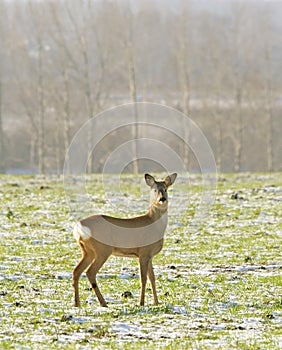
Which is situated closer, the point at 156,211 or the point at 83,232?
the point at 83,232

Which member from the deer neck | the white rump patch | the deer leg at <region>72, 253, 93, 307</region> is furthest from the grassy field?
the deer neck

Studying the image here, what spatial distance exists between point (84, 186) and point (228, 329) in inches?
804

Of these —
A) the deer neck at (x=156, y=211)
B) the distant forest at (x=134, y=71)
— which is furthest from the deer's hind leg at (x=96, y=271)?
the distant forest at (x=134, y=71)

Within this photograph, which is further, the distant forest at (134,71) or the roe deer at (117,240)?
the distant forest at (134,71)

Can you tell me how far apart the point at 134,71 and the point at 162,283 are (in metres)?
49.3

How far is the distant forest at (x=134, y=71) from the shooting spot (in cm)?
5125

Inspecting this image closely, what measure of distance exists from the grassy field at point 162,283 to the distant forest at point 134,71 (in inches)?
1057

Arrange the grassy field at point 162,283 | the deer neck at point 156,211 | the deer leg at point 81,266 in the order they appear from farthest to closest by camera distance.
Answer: the deer neck at point 156,211 < the deer leg at point 81,266 < the grassy field at point 162,283

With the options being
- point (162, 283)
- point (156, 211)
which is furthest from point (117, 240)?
point (162, 283)

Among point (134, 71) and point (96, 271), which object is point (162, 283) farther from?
point (134, 71)

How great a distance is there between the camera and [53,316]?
10.1 meters

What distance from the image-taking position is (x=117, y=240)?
1116 cm

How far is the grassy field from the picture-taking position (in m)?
9.12

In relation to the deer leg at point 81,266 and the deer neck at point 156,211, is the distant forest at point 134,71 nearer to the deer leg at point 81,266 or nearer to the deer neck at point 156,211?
the deer neck at point 156,211
